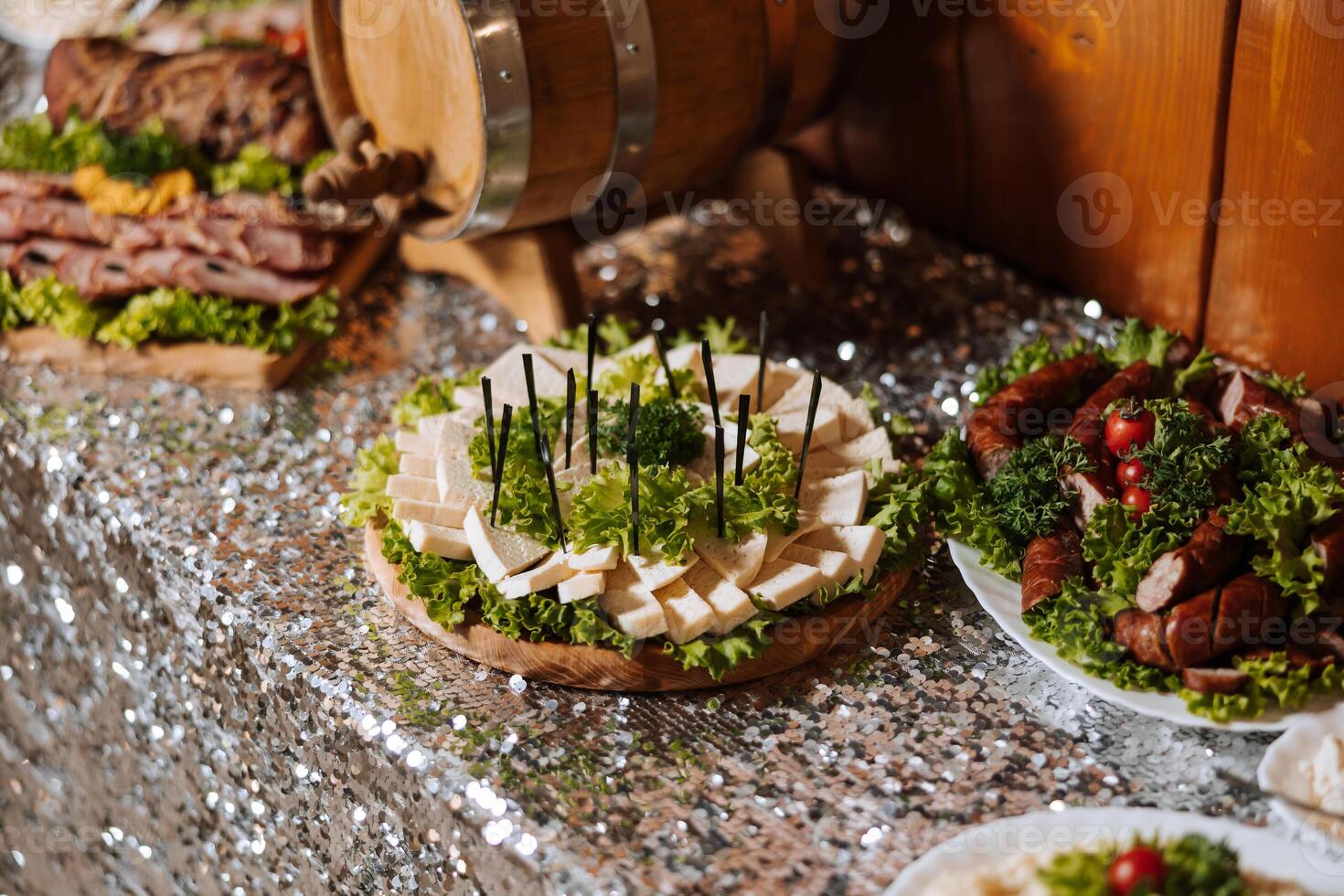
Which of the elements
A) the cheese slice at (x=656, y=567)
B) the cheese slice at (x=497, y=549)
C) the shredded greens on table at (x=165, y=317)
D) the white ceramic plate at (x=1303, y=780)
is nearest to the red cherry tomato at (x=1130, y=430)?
the white ceramic plate at (x=1303, y=780)

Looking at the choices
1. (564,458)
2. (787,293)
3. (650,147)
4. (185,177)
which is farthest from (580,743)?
(185,177)

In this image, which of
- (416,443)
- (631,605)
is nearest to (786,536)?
(631,605)

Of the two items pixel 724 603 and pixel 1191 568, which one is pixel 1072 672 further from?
pixel 724 603

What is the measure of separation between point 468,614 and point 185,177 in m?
1.78

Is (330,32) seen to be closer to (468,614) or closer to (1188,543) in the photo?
(468,614)

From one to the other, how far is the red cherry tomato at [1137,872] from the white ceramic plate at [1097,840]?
0.06 metres

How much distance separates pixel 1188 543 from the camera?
186 cm

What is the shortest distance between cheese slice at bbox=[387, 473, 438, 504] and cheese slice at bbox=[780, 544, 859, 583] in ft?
2.05

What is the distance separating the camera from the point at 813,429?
226 cm

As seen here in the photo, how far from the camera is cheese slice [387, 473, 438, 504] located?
2.18 meters

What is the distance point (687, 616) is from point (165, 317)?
1.58m

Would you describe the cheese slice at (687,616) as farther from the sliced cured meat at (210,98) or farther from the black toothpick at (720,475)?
the sliced cured meat at (210,98)

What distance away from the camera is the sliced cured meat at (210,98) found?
3.31 metres

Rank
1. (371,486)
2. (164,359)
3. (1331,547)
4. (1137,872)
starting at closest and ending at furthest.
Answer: (1137,872)
(1331,547)
(371,486)
(164,359)
